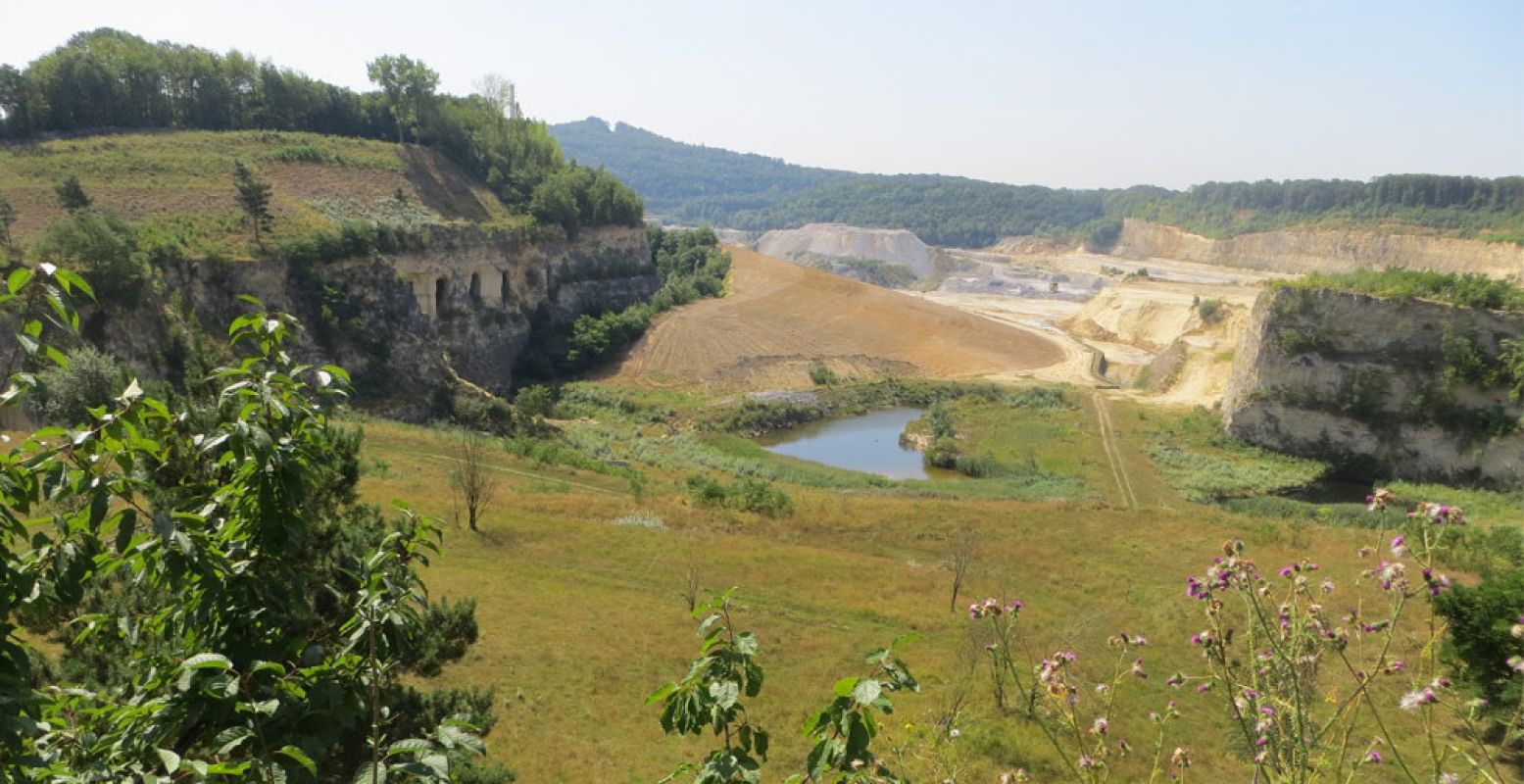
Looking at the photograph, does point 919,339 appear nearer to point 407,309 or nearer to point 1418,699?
point 407,309

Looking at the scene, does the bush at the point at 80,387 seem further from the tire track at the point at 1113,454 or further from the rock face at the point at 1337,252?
the rock face at the point at 1337,252

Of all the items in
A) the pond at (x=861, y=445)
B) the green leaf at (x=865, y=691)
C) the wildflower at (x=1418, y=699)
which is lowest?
the pond at (x=861, y=445)

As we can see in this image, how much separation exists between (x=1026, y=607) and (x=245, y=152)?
186 ft

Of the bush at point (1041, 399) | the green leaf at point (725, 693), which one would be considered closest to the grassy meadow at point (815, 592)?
the green leaf at point (725, 693)

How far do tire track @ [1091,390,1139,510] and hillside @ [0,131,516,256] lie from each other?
44570 mm

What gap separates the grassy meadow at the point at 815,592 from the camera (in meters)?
14.0

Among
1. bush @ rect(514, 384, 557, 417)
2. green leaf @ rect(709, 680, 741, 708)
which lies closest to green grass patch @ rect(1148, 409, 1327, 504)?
bush @ rect(514, 384, 557, 417)

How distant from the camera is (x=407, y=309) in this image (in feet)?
161

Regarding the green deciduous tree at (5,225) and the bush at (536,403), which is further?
the bush at (536,403)

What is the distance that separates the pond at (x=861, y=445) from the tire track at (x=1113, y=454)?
838 centimetres

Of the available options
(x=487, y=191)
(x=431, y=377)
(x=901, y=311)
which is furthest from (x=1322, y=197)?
(x=431, y=377)

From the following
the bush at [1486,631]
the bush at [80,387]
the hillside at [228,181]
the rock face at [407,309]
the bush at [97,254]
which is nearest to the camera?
the bush at [1486,631]

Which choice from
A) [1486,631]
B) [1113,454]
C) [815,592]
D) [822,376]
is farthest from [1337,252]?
[815,592]

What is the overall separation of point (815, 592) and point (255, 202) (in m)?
39.1
